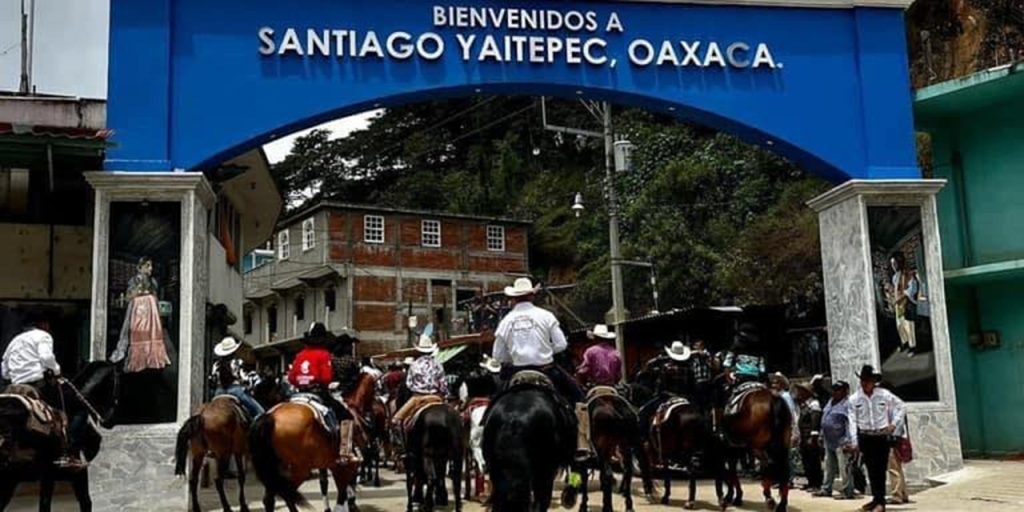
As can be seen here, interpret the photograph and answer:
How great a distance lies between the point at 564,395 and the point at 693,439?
421 centimetres

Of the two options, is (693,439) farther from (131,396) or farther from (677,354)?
(131,396)

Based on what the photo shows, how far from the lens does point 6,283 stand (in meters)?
13.9

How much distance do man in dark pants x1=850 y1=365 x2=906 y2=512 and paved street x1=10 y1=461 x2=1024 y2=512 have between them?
0.78 metres

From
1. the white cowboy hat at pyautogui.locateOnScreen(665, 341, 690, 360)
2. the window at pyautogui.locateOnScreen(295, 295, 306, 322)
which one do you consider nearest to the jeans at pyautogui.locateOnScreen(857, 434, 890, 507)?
the white cowboy hat at pyautogui.locateOnScreen(665, 341, 690, 360)

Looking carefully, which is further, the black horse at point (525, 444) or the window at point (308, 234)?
the window at point (308, 234)

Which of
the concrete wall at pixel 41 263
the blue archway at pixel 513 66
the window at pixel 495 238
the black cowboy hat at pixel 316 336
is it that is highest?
the window at pixel 495 238

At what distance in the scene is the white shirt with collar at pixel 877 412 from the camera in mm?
10656

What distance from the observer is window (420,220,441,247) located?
39.2 m

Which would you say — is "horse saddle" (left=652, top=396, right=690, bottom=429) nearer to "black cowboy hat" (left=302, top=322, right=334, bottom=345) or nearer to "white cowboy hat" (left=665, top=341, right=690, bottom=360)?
"white cowboy hat" (left=665, top=341, right=690, bottom=360)

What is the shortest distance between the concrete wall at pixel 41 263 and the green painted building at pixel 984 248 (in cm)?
1278

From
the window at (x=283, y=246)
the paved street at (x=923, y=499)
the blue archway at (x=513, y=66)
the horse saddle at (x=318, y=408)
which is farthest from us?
the window at (x=283, y=246)

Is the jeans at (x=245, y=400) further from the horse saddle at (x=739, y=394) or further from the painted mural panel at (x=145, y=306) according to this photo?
the horse saddle at (x=739, y=394)

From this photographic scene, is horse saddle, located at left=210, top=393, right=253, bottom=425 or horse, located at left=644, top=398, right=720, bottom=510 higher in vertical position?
A: horse saddle, located at left=210, top=393, right=253, bottom=425

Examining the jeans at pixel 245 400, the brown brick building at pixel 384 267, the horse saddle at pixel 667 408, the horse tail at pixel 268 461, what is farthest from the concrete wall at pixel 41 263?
the brown brick building at pixel 384 267
